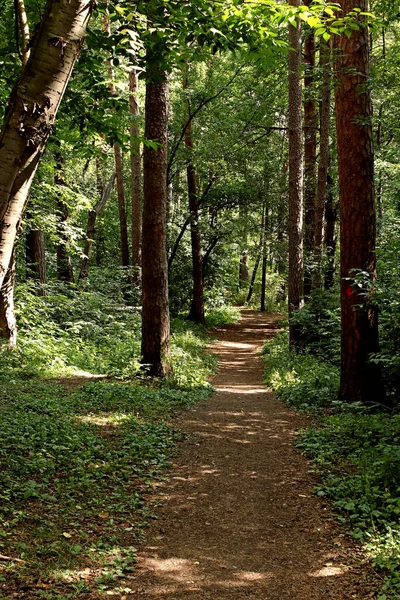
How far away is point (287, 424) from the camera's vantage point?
25.3 feet

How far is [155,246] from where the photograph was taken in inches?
387

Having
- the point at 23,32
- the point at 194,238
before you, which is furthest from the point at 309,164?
the point at 23,32

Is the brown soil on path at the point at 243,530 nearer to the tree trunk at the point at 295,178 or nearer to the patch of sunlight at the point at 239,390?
the patch of sunlight at the point at 239,390

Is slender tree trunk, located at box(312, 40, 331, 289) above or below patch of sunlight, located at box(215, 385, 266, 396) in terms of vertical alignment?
above

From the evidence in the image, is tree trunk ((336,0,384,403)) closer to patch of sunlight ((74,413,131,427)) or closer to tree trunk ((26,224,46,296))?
patch of sunlight ((74,413,131,427))

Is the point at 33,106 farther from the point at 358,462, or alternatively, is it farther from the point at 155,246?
the point at 155,246

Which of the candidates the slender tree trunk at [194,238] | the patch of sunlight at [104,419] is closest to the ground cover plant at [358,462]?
the patch of sunlight at [104,419]

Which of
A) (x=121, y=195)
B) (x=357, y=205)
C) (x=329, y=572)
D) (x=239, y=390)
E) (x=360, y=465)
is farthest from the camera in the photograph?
(x=121, y=195)

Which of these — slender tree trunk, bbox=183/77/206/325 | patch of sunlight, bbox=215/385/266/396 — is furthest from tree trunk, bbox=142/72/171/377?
slender tree trunk, bbox=183/77/206/325

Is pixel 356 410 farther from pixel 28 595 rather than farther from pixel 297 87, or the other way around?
pixel 297 87

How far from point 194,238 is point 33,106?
59.7ft

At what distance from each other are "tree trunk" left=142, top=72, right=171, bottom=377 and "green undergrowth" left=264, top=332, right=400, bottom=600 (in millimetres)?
2712

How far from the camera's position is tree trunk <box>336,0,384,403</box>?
7480 mm

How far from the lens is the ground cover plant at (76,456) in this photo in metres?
3.45
